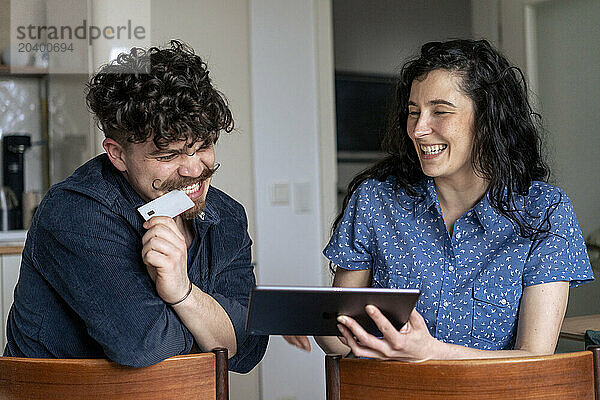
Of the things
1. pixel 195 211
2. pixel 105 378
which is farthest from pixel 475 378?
pixel 195 211

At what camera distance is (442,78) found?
1.71 meters

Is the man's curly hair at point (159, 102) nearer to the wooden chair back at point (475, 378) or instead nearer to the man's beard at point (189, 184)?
the man's beard at point (189, 184)

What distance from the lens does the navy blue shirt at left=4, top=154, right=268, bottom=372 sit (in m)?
1.29

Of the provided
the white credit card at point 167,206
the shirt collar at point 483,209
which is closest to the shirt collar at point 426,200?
the shirt collar at point 483,209

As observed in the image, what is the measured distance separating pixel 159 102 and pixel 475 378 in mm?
731

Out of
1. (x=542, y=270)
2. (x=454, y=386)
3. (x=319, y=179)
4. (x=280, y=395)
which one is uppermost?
(x=319, y=179)

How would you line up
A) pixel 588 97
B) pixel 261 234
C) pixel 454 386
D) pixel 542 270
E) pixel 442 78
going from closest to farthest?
pixel 454 386 < pixel 542 270 < pixel 442 78 < pixel 588 97 < pixel 261 234

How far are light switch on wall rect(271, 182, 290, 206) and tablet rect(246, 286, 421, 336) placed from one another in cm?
232

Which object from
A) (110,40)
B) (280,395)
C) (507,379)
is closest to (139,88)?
(507,379)

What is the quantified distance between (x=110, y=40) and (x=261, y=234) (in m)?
1.08

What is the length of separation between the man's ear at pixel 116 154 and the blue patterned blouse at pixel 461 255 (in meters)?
0.56

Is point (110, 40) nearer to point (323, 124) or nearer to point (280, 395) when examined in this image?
point (323, 124)

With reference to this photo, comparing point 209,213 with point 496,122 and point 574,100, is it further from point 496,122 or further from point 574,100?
point 574,100

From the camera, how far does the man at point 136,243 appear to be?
1317 mm
